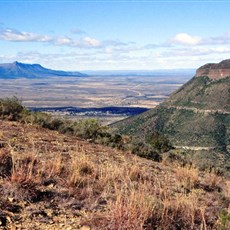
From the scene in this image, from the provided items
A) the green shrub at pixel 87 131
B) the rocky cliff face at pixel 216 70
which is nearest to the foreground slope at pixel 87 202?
the green shrub at pixel 87 131

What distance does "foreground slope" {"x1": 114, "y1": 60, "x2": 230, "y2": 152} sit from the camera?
5753 centimetres

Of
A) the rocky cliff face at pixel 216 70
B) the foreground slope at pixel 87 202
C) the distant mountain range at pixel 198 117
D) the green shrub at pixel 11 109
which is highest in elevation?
the rocky cliff face at pixel 216 70

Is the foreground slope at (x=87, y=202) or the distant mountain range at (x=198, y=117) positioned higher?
the foreground slope at (x=87, y=202)

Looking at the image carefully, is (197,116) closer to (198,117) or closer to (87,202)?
(198,117)

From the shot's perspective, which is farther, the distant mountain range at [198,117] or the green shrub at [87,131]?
the distant mountain range at [198,117]

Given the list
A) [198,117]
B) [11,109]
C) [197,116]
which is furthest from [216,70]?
[11,109]

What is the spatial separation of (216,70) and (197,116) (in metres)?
19.0

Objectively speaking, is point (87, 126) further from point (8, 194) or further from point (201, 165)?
point (8, 194)

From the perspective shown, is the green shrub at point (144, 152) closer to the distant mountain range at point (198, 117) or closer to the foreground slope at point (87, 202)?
the foreground slope at point (87, 202)

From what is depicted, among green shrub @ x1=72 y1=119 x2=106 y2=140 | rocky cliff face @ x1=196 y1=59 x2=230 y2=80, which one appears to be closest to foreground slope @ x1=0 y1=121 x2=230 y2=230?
green shrub @ x1=72 y1=119 x2=106 y2=140

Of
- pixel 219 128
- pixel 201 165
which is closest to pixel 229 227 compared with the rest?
pixel 201 165

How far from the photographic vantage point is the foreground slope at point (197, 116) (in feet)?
189

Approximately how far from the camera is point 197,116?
6806cm

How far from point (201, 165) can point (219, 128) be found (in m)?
47.3
